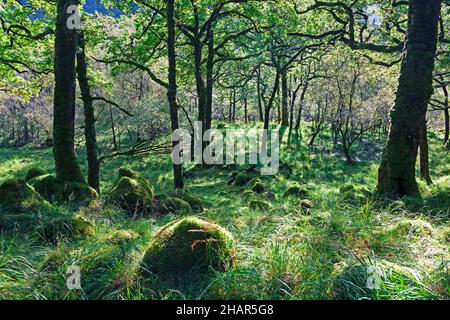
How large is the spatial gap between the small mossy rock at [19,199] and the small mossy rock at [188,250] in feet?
9.53

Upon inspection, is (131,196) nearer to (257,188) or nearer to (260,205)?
(260,205)

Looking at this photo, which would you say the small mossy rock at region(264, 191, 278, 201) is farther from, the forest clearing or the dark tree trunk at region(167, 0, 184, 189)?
the dark tree trunk at region(167, 0, 184, 189)

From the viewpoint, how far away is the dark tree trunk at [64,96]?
283 inches

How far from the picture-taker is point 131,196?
7172 mm

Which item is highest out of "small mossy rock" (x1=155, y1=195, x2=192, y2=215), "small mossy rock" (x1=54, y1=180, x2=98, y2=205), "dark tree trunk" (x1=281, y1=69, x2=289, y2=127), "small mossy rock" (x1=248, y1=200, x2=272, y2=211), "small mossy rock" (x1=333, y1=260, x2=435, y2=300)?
"dark tree trunk" (x1=281, y1=69, x2=289, y2=127)

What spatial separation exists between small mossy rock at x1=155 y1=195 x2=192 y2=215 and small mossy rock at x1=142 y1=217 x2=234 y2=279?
372cm

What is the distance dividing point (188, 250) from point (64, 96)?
5.64 m

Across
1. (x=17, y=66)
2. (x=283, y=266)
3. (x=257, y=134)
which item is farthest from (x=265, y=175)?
(x=283, y=266)

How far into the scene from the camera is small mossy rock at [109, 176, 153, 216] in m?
6.98

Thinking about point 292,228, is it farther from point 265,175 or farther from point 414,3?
point 265,175

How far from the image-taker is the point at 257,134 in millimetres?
27578

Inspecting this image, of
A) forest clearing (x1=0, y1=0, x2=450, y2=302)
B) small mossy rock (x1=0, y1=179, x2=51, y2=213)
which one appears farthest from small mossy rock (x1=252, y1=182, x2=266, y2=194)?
small mossy rock (x1=0, y1=179, x2=51, y2=213)

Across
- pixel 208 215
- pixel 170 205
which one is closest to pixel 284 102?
pixel 170 205
